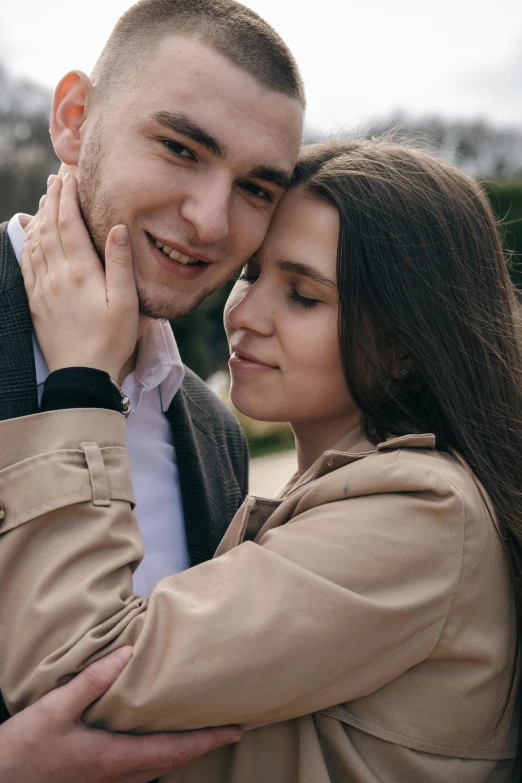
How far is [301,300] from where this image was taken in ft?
8.33

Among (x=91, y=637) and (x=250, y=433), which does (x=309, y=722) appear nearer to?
(x=91, y=637)

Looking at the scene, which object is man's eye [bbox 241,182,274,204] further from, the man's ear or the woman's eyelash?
Answer: the man's ear

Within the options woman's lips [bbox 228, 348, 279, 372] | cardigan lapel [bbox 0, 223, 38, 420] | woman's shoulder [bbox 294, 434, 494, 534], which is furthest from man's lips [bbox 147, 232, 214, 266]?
woman's shoulder [bbox 294, 434, 494, 534]

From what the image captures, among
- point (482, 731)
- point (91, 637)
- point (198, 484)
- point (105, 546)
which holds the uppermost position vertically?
point (105, 546)

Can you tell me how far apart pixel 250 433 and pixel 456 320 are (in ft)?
25.6

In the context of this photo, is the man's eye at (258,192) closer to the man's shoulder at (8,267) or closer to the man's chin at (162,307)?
the man's chin at (162,307)

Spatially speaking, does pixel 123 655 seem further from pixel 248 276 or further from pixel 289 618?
pixel 248 276

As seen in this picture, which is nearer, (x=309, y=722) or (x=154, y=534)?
(x=309, y=722)

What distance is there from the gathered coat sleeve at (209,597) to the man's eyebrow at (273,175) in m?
0.98

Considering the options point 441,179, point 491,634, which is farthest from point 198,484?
point 441,179

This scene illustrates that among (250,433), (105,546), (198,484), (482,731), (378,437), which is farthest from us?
(250,433)

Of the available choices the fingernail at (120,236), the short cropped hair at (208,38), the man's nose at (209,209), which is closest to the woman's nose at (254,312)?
the man's nose at (209,209)

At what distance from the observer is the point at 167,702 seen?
1838mm

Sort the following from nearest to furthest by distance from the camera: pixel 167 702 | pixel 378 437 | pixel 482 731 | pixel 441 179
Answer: pixel 167 702, pixel 482 731, pixel 378 437, pixel 441 179
